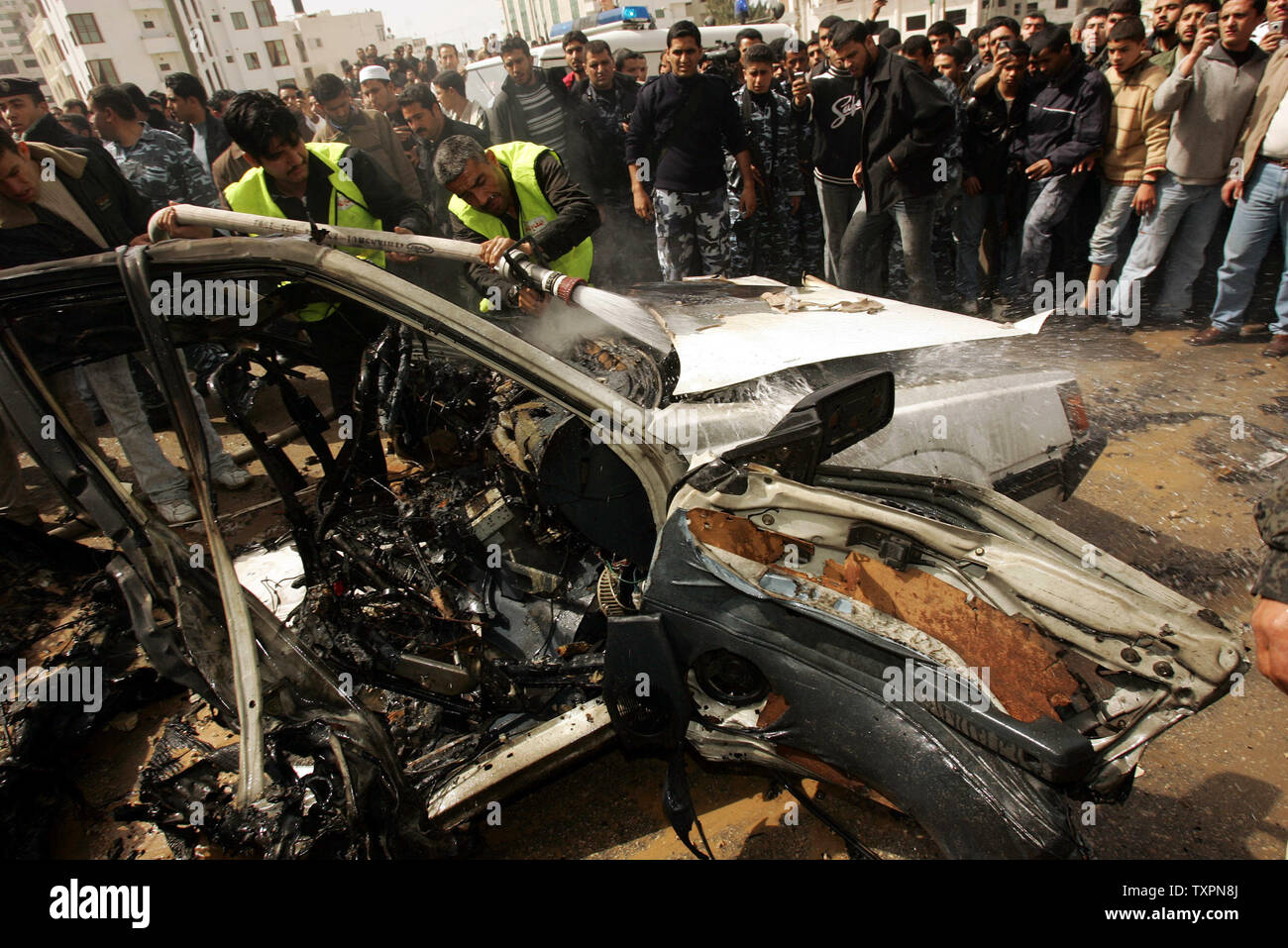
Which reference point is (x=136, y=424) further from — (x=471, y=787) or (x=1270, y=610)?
(x=1270, y=610)

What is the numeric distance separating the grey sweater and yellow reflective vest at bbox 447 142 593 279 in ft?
14.1

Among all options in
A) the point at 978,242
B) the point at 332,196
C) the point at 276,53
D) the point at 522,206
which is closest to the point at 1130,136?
the point at 978,242

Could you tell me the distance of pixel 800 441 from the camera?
179 cm

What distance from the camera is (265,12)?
43.6 m

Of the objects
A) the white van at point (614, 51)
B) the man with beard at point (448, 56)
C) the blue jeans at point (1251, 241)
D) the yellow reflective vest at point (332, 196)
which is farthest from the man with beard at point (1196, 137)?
the man with beard at point (448, 56)

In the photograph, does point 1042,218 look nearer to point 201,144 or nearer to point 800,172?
point 800,172

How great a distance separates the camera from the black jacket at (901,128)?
15.2ft

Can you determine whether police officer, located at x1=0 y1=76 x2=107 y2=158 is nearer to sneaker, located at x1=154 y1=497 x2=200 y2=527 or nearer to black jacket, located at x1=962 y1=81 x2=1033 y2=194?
sneaker, located at x1=154 y1=497 x2=200 y2=527

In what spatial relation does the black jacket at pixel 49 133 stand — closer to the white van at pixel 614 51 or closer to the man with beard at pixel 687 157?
the man with beard at pixel 687 157

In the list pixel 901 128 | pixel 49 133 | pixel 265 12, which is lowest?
pixel 901 128

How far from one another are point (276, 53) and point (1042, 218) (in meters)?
54.0

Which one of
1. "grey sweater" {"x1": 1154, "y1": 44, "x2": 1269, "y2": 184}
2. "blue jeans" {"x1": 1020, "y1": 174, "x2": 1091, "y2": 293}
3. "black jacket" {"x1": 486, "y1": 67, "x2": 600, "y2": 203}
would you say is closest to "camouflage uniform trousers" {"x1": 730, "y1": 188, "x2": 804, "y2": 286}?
"black jacket" {"x1": 486, "y1": 67, "x2": 600, "y2": 203}

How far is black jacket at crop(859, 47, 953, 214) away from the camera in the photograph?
4.62 metres

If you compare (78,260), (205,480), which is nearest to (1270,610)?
(205,480)
